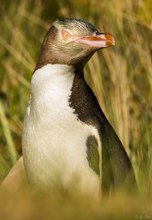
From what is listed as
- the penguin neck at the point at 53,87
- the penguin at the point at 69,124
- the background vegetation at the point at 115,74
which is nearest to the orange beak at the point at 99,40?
the penguin at the point at 69,124

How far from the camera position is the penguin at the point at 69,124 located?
3920mm

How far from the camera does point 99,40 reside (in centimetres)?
409

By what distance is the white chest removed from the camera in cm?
391

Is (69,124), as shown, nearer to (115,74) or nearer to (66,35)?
(66,35)

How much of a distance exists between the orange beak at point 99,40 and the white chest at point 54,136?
23cm

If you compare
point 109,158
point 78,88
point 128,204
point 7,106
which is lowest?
point 7,106

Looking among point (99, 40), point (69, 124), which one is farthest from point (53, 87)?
point (99, 40)

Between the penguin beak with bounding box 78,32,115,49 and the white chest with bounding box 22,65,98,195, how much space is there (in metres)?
0.23

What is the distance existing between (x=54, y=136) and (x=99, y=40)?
54 cm

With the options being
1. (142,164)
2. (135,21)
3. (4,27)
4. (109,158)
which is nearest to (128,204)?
(142,164)

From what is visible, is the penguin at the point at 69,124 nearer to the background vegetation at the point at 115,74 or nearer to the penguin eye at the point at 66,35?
the penguin eye at the point at 66,35

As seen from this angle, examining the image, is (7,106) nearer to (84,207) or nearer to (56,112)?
(56,112)

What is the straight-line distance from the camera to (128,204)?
2.29m

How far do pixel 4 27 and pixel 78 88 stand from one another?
332cm
